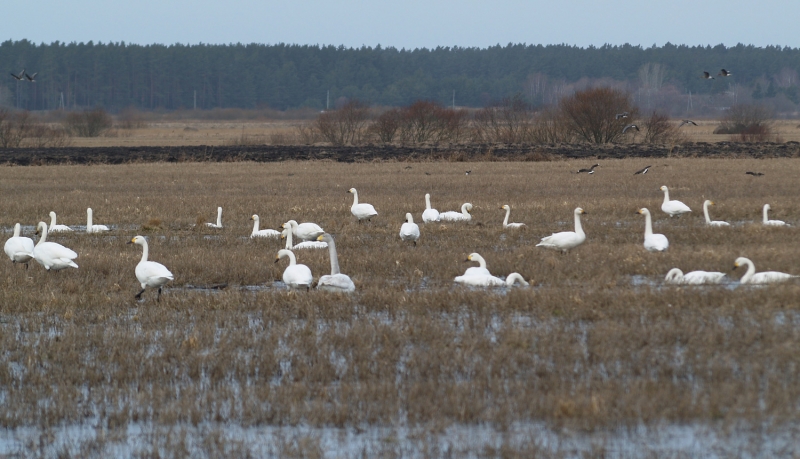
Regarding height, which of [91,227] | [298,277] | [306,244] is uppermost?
[298,277]

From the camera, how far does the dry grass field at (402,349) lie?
206 inches

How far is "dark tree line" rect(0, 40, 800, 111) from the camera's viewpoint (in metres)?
131

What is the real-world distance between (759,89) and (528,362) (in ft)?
457

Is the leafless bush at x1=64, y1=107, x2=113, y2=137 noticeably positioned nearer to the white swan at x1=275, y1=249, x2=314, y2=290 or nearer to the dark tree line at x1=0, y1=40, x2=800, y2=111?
the dark tree line at x1=0, y1=40, x2=800, y2=111

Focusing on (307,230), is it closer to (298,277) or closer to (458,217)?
(458,217)

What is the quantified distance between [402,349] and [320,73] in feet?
477

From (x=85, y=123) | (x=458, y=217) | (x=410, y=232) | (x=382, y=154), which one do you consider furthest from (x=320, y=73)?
(x=410, y=232)

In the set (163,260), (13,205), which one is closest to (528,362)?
(163,260)

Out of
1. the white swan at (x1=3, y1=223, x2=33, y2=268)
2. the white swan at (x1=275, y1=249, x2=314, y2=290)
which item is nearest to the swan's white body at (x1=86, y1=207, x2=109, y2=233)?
the white swan at (x1=3, y1=223, x2=33, y2=268)

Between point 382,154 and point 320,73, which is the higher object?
point 320,73

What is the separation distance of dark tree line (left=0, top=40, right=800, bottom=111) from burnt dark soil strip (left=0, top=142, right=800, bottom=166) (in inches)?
2961

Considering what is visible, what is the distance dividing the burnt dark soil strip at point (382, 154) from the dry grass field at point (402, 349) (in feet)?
75.7

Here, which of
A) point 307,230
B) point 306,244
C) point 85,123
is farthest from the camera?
point 85,123

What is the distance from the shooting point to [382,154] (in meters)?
39.8
